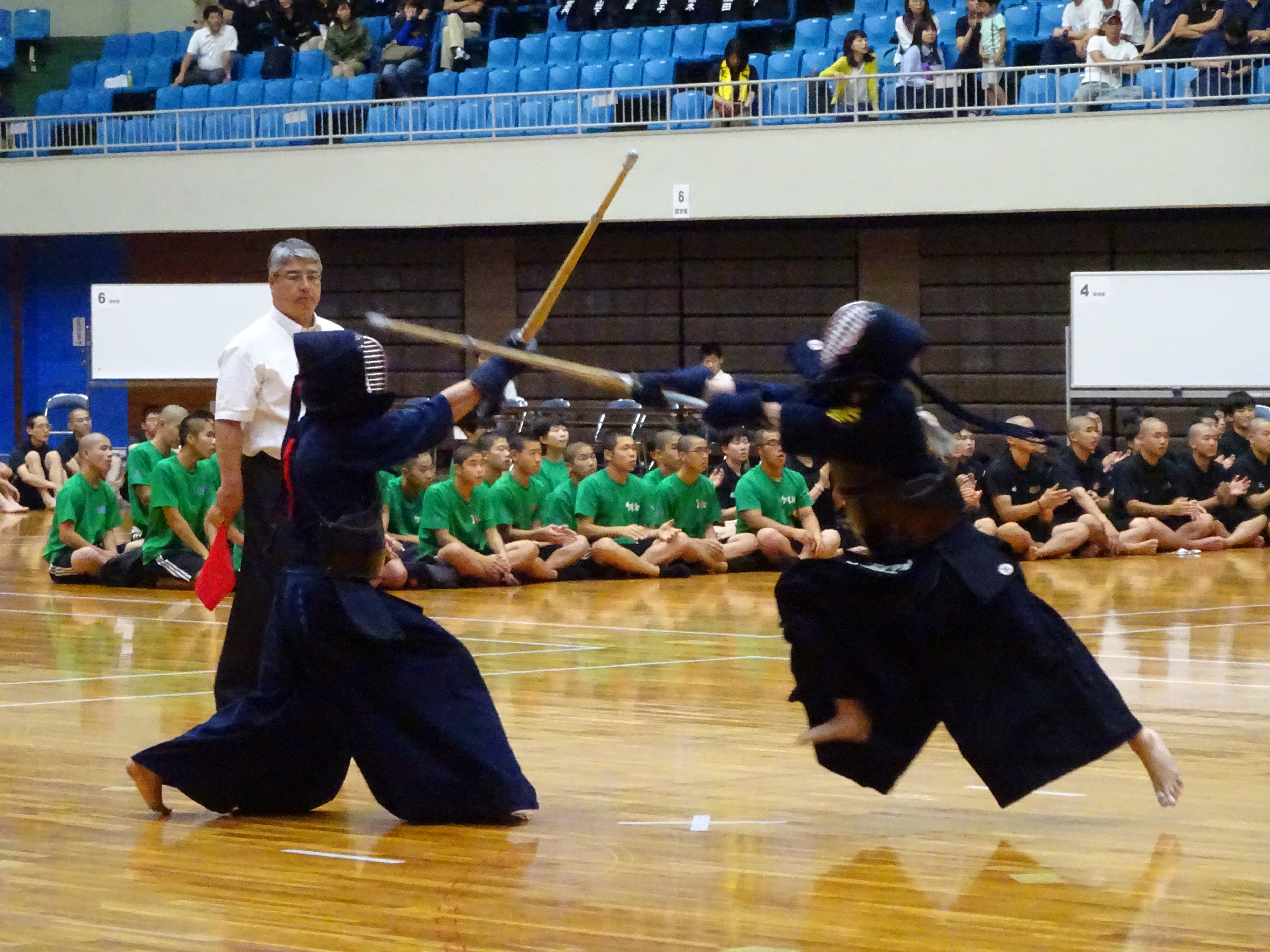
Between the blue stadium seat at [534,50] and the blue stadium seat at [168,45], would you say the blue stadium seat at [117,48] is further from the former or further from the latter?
the blue stadium seat at [534,50]

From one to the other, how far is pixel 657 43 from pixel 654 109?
1374 mm

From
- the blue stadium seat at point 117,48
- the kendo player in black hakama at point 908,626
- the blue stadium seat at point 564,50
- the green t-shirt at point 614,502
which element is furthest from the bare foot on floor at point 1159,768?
the blue stadium seat at point 117,48

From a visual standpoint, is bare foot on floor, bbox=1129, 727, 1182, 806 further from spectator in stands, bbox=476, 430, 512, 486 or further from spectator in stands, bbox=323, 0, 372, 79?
spectator in stands, bbox=323, 0, 372, 79

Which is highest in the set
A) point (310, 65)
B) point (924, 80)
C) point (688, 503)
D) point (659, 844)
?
point (310, 65)

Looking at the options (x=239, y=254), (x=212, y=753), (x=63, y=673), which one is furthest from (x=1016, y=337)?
(x=212, y=753)

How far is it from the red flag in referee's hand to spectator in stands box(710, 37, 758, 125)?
11731 millimetres

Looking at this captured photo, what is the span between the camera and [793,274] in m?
18.4

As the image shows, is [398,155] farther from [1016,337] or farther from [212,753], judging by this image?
[212,753]

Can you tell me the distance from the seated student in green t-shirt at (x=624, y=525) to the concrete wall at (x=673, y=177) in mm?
5919

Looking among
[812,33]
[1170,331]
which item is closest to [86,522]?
[1170,331]

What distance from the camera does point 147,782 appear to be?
14.5 feet

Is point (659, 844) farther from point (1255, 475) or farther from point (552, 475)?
point (1255, 475)

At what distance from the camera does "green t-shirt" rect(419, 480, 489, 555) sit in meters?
10.8

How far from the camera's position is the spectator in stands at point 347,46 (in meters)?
19.1
